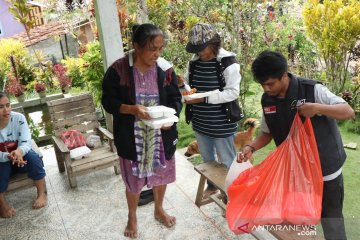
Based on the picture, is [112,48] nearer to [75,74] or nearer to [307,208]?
[307,208]

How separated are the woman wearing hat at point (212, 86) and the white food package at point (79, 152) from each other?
4.56ft

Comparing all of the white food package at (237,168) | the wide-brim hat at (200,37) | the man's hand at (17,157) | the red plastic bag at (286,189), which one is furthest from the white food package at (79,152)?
the red plastic bag at (286,189)

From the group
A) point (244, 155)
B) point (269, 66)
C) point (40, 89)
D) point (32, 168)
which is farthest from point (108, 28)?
point (40, 89)

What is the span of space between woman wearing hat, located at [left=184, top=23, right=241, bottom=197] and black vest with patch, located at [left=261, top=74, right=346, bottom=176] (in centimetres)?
81

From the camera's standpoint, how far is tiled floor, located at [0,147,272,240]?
2908 mm

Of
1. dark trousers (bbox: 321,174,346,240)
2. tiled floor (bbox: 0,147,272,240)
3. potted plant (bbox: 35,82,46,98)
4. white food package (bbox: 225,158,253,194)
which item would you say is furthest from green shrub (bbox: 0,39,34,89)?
dark trousers (bbox: 321,174,346,240)

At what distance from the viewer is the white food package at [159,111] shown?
7.52 feet

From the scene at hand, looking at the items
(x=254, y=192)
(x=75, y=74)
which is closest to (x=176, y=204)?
(x=254, y=192)

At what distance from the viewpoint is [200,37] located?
2.66 metres

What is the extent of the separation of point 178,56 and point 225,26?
1968 mm

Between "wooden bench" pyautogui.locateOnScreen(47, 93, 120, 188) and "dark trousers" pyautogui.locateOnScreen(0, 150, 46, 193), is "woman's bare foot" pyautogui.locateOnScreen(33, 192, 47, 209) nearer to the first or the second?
"dark trousers" pyautogui.locateOnScreen(0, 150, 46, 193)

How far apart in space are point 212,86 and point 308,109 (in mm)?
1217

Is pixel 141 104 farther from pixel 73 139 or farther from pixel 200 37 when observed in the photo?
pixel 73 139

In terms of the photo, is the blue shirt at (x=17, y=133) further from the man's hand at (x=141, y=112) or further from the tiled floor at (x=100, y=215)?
the man's hand at (x=141, y=112)
